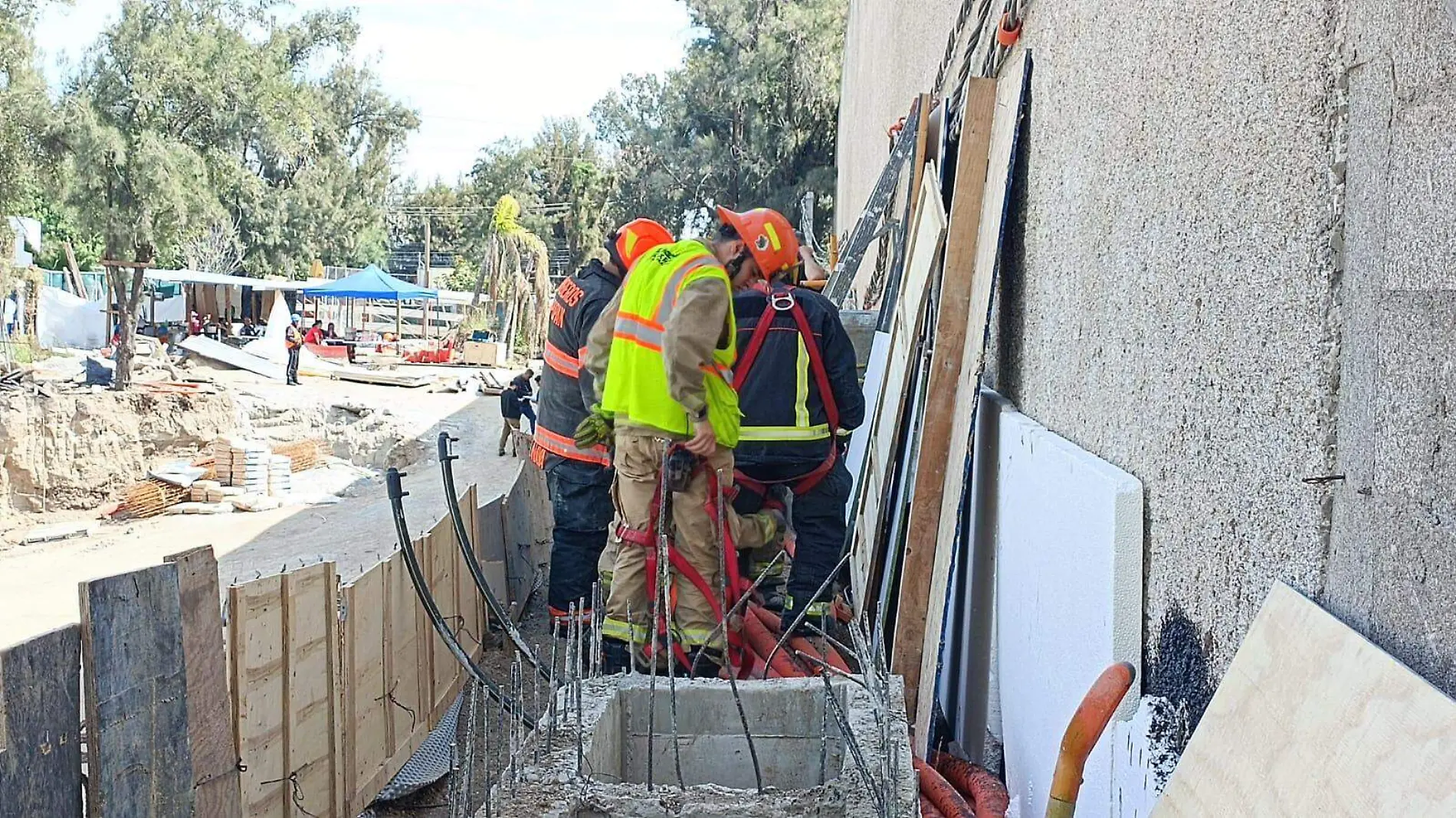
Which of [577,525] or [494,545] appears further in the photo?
[494,545]

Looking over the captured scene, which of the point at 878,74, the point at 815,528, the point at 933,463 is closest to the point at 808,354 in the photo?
the point at 815,528

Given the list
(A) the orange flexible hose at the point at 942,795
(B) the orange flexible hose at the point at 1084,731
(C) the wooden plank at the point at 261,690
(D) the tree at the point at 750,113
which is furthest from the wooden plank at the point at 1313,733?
(D) the tree at the point at 750,113

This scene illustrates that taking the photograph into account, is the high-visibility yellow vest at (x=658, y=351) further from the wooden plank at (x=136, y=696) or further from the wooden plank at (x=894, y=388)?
the wooden plank at (x=136, y=696)

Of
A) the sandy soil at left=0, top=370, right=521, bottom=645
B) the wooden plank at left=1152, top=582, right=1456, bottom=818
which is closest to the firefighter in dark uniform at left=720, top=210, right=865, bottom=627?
the wooden plank at left=1152, top=582, right=1456, bottom=818

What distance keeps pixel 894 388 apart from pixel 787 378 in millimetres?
530

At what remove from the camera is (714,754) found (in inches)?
136

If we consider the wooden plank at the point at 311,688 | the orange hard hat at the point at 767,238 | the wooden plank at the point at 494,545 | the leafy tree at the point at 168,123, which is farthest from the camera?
the leafy tree at the point at 168,123

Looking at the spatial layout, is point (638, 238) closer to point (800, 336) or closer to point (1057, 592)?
point (800, 336)

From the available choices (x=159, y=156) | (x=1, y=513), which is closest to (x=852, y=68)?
(x=159, y=156)

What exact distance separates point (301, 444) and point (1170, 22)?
17855 mm

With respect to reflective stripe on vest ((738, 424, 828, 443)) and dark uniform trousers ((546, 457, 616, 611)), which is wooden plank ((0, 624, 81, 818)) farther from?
dark uniform trousers ((546, 457, 616, 611))

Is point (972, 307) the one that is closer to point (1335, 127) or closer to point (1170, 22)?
point (1170, 22)

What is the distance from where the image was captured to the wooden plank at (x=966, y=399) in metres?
4.09

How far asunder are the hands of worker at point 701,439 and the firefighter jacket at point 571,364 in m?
1.01
